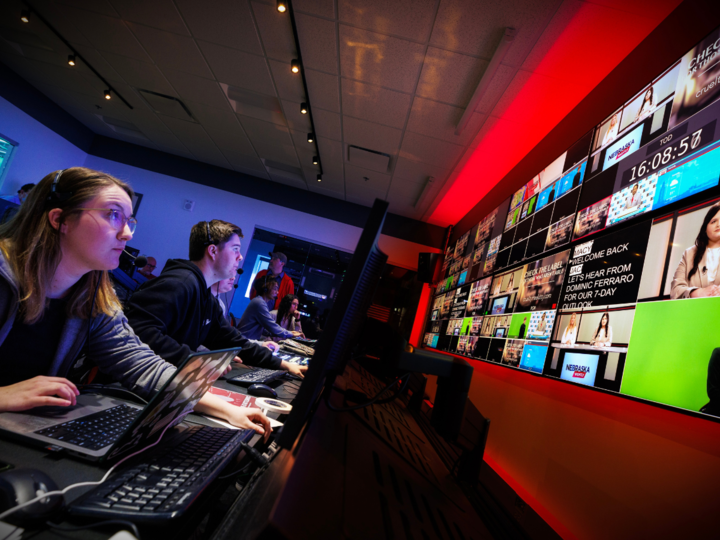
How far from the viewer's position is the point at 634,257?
1.90m

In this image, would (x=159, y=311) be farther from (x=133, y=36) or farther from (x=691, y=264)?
(x=133, y=36)

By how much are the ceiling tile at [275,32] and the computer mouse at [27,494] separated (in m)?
3.33

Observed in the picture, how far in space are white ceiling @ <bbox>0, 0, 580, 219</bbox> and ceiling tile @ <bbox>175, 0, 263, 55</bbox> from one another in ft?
0.04

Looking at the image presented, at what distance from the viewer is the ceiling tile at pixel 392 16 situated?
2643 mm

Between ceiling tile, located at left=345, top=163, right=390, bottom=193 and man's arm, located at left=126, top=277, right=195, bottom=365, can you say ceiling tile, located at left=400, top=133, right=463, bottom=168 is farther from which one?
man's arm, located at left=126, top=277, right=195, bottom=365

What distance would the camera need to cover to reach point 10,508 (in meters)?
0.45

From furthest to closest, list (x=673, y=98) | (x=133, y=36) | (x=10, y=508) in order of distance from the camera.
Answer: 1. (x=133, y=36)
2. (x=673, y=98)
3. (x=10, y=508)

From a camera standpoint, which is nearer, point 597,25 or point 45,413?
point 45,413

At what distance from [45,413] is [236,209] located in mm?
6240

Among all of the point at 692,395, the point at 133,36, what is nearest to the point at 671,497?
the point at 692,395

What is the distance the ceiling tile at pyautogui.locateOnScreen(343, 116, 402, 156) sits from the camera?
4.23 meters

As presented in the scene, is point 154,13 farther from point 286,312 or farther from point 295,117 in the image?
point 286,312

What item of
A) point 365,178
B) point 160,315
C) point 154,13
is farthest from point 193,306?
point 365,178

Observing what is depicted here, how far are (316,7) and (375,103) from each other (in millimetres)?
1137
